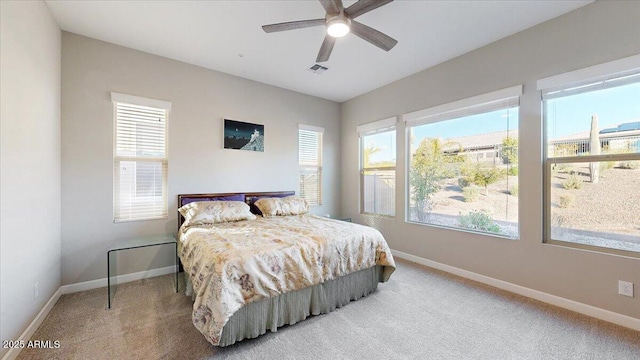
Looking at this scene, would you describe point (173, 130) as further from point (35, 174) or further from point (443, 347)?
point (443, 347)

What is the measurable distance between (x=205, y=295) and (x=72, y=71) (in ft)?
9.97

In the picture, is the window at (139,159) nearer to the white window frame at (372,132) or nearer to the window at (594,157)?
the white window frame at (372,132)

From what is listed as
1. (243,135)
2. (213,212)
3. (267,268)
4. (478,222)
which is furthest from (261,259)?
(478,222)

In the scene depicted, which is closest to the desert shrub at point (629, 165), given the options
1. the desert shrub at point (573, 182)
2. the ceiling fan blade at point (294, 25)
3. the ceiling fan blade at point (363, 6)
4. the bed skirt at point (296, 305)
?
the desert shrub at point (573, 182)

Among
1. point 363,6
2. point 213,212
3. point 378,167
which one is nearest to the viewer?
point 363,6

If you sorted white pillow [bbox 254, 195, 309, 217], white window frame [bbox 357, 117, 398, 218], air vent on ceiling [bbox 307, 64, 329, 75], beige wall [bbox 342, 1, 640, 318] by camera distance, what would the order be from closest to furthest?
beige wall [bbox 342, 1, 640, 318]
air vent on ceiling [bbox 307, 64, 329, 75]
white pillow [bbox 254, 195, 309, 217]
white window frame [bbox 357, 117, 398, 218]

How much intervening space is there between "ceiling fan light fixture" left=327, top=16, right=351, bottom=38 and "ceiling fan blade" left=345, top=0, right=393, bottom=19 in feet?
Answer: 0.20

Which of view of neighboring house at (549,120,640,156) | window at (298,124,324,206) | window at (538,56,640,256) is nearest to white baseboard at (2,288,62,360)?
window at (298,124,324,206)

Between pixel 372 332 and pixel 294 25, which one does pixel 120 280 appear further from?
pixel 294 25

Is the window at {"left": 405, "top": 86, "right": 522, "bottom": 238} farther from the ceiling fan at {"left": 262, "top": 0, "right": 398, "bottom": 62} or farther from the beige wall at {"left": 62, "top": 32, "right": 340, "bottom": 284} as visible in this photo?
the beige wall at {"left": 62, "top": 32, "right": 340, "bottom": 284}

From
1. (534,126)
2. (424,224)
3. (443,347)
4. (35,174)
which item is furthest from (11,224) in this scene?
(534,126)

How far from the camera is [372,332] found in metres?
2.12

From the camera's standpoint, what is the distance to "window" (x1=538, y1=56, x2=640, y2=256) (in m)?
2.26

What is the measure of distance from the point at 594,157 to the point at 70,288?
562 centimetres
